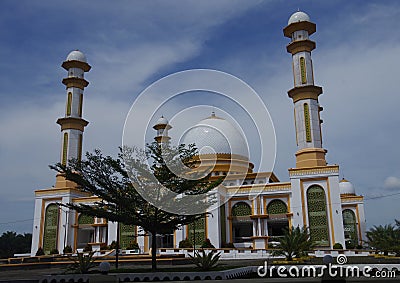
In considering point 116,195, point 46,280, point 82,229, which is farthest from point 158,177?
point 82,229

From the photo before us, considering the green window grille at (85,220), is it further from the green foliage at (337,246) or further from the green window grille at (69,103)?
the green foliage at (337,246)

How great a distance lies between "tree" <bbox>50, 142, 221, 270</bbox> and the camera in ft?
47.8

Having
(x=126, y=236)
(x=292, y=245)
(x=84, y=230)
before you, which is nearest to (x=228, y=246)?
(x=126, y=236)

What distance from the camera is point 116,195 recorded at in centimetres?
1458

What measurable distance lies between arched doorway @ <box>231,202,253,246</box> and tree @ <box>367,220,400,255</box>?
10.4 m

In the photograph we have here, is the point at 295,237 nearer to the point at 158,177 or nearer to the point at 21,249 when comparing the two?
the point at 158,177

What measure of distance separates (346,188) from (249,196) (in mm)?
12223

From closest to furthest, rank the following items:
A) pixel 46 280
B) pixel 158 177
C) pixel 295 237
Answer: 1. pixel 46 280
2. pixel 158 177
3. pixel 295 237

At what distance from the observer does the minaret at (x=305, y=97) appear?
28.3m

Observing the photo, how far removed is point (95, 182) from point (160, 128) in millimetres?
29621

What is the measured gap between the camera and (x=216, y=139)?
36000 millimetres

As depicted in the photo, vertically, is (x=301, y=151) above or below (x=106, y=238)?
above

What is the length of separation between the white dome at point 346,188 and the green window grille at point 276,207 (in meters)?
10.4

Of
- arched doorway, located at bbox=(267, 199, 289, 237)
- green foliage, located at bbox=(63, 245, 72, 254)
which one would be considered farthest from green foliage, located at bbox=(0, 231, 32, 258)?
arched doorway, located at bbox=(267, 199, 289, 237)
